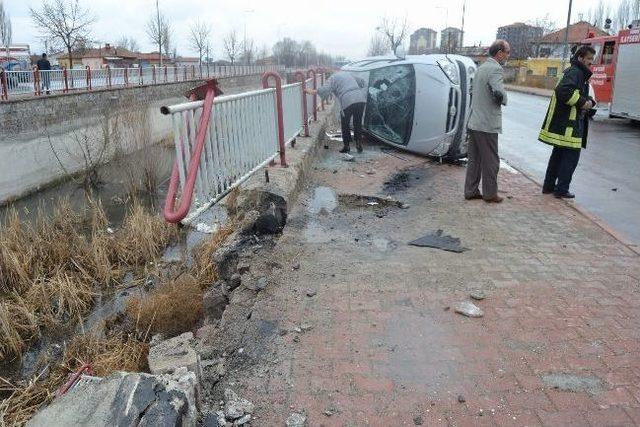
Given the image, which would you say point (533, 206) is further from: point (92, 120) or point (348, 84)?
point (92, 120)

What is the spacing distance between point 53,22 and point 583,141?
29.6m

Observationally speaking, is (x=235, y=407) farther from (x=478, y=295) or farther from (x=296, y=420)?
(x=478, y=295)

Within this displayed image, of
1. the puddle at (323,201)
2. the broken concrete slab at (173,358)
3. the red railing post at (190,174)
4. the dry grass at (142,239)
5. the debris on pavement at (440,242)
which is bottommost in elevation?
the dry grass at (142,239)

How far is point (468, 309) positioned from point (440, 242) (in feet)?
4.47

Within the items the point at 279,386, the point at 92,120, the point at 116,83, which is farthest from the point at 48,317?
the point at 116,83

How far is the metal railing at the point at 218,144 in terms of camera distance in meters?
3.63

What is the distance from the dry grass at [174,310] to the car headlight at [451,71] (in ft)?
17.7

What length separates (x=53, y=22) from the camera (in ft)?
92.3

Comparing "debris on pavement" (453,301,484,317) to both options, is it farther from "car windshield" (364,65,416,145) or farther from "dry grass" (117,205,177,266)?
"car windshield" (364,65,416,145)

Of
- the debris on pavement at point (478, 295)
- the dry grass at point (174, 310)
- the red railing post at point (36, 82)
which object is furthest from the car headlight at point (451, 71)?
the red railing post at point (36, 82)

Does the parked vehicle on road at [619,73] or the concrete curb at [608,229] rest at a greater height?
the parked vehicle on road at [619,73]

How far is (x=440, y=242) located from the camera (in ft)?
15.6

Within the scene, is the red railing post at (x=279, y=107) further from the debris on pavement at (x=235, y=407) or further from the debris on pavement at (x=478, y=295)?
the debris on pavement at (x=235, y=407)

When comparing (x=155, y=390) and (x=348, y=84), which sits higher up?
(x=348, y=84)
